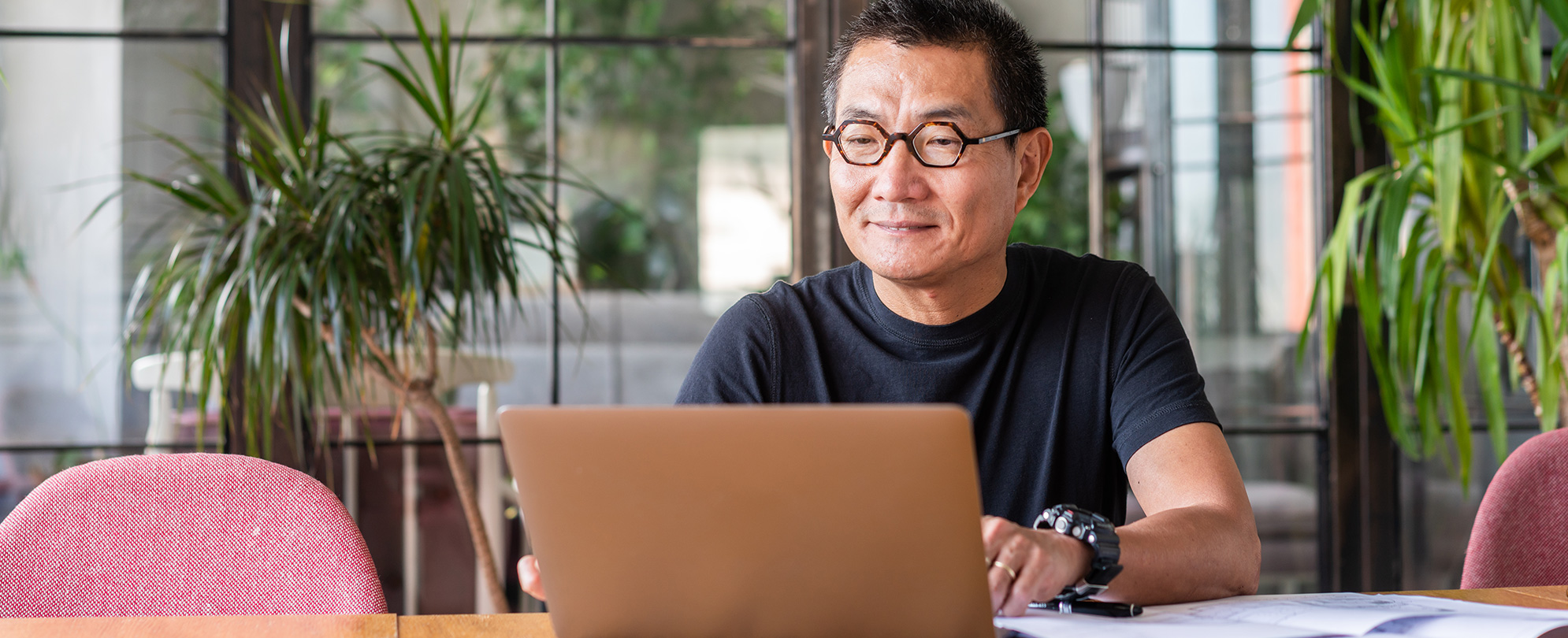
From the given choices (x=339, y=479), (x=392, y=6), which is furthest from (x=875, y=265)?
(x=392, y=6)

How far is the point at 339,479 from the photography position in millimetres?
2578

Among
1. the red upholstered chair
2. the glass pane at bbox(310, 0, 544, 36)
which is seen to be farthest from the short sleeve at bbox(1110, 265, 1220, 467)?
the glass pane at bbox(310, 0, 544, 36)

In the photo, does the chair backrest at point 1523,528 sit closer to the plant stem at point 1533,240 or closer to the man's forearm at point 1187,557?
the man's forearm at point 1187,557

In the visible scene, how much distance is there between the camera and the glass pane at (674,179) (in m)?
Result: 4.21

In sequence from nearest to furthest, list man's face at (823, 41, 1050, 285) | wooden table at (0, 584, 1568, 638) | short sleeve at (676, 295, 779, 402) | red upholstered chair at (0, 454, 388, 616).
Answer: wooden table at (0, 584, 1568, 638), red upholstered chair at (0, 454, 388, 616), man's face at (823, 41, 1050, 285), short sleeve at (676, 295, 779, 402)

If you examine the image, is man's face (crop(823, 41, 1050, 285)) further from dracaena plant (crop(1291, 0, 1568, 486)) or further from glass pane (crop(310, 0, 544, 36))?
glass pane (crop(310, 0, 544, 36))

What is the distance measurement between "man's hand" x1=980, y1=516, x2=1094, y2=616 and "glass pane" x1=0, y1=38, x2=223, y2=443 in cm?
230

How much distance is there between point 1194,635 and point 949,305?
24.7 inches

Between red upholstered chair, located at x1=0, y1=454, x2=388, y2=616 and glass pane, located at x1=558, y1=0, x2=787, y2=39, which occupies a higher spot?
glass pane, located at x1=558, y1=0, x2=787, y2=39

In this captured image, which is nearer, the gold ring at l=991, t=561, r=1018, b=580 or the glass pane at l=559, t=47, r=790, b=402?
the gold ring at l=991, t=561, r=1018, b=580

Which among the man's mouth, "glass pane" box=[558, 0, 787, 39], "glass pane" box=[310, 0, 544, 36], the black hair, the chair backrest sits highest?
"glass pane" box=[558, 0, 787, 39]

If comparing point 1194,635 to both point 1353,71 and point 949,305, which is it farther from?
point 1353,71

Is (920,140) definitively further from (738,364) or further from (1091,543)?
(1091,543)

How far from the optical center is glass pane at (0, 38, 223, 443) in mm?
2523
